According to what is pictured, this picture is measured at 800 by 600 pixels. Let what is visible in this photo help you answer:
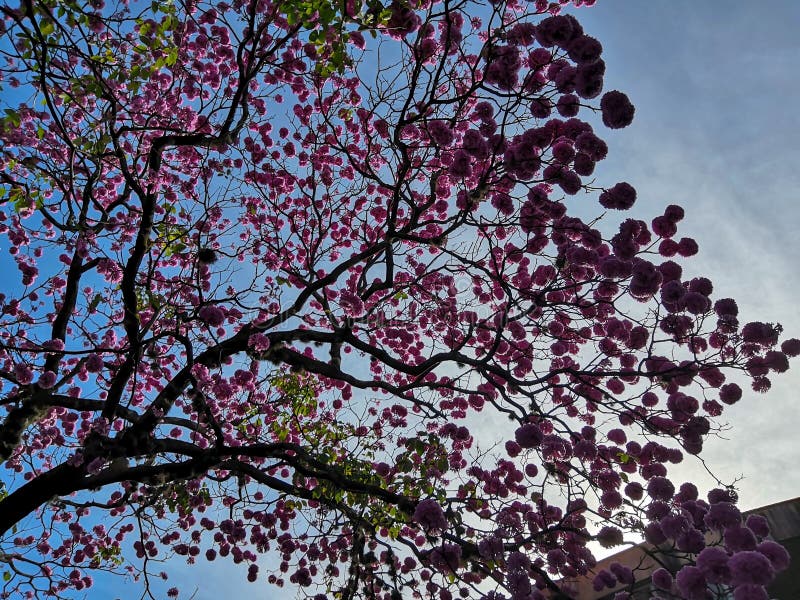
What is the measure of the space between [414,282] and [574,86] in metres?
3.67

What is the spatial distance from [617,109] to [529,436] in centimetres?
321

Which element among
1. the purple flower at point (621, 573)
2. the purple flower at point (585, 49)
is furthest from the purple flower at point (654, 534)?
the purple flower at point (585, 49)

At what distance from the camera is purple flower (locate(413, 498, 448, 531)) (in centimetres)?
428

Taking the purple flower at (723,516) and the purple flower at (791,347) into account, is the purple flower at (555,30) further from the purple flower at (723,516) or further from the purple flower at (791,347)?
the purple flower at (723,516)

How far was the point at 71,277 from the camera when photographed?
271 inches

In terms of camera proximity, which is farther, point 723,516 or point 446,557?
point 446,557

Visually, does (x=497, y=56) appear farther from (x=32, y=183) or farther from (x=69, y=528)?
(x=69, y=528)

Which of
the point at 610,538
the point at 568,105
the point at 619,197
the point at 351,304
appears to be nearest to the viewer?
the point at 610,538

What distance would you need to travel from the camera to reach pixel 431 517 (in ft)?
14.1

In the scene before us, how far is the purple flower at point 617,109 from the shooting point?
13.7ft

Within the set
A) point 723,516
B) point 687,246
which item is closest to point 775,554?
point 723,516

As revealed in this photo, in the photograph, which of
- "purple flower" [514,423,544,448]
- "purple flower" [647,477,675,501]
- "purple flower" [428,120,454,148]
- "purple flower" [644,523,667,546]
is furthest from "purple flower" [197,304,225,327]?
"purple flower" [647,477,675,501]

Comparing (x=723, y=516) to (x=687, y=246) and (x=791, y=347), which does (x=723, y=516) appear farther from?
(x=687, y=246)

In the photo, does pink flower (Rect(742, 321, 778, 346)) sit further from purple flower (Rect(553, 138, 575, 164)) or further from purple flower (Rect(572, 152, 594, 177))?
purple flower (Rect(553, 138, 575, 164))
